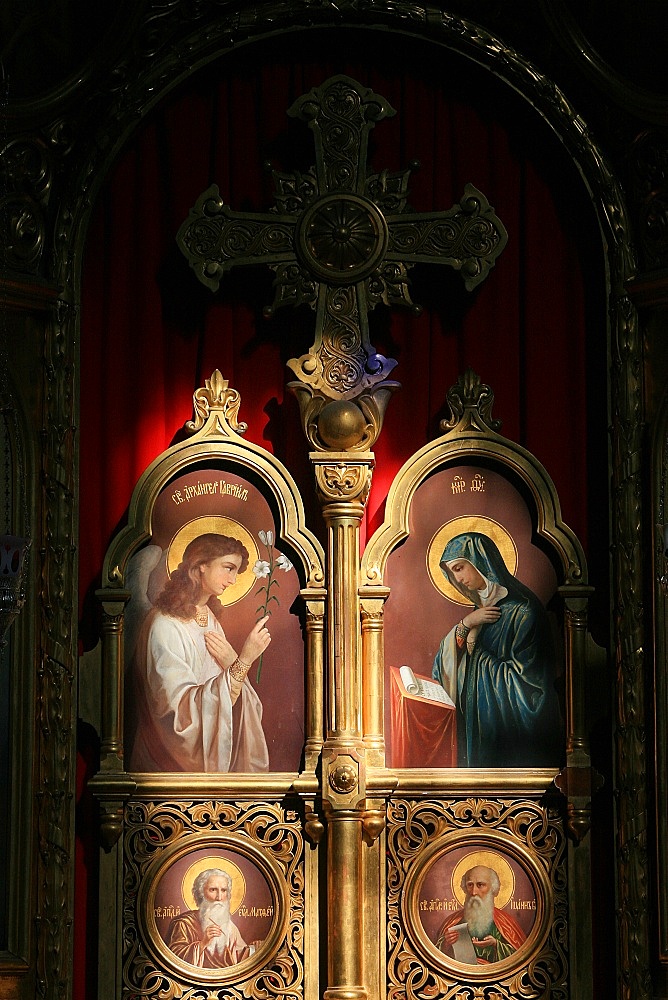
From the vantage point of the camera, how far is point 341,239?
19.7 feet

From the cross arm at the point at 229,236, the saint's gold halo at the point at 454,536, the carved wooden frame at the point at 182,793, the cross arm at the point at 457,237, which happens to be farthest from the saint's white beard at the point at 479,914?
the cross arm at the point at 229,236

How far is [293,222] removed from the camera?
6.03m

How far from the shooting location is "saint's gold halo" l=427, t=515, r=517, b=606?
19.6 feet

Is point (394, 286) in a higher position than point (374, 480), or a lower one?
higher

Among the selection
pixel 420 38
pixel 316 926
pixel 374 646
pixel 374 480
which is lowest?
pixel 316 926

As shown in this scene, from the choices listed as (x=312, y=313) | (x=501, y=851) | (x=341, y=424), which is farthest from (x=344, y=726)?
(x=312, y=313)

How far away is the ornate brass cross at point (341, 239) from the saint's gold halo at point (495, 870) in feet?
5.14

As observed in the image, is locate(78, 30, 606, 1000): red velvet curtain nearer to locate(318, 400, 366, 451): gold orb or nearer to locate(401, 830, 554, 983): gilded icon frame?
locate(318, 400, 366, 451): gold orb

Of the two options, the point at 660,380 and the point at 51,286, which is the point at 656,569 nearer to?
the point at 660,380

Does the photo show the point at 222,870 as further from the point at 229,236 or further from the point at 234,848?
the point at 229,236

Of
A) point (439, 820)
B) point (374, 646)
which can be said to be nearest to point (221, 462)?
point (374, 646)

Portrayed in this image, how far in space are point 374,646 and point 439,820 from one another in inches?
24.8

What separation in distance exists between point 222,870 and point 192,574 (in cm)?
101

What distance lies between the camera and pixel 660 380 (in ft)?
19.4
